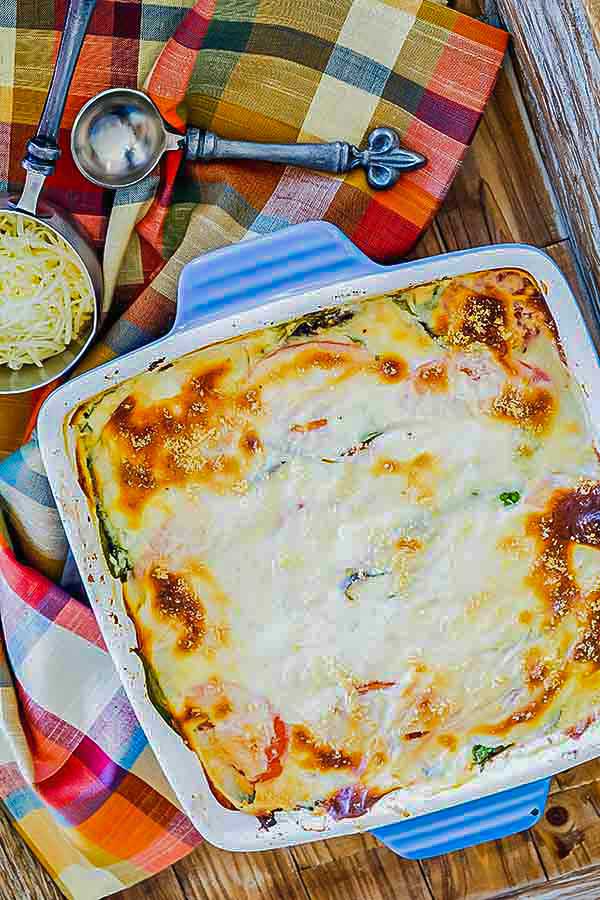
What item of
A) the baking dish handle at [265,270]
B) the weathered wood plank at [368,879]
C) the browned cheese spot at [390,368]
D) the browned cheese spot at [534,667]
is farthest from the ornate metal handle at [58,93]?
the weathered wood plank at [368,879]

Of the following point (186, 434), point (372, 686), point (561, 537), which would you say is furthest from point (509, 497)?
point (186, 434)

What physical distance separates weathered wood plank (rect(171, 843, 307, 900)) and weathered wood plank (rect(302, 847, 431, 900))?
3 cm

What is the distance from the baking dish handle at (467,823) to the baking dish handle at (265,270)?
2.38 ft

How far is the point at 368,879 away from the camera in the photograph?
165 cm

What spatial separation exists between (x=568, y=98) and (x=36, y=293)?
2.45ft

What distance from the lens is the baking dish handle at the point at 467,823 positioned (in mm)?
1433

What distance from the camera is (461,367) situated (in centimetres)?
134

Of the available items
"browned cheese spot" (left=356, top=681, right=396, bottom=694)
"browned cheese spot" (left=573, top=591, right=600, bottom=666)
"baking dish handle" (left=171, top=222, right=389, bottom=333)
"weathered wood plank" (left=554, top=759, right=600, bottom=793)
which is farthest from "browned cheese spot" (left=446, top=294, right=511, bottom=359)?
"weathered wood plank" (left=554, top=759, right=600, bottom=793)

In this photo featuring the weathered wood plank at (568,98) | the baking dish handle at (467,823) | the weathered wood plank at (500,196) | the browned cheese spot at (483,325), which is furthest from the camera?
the weathered wood plank at (500,196)

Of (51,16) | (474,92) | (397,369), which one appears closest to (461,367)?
(397,369)

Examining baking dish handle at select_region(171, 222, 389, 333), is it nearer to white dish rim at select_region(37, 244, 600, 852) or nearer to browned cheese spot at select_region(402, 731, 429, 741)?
white dish rim at select_region(37, 244, 600, 852)

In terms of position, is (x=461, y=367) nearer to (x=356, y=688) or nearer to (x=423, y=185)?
(x=423, y=185)

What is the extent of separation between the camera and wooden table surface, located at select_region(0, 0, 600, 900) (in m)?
1.54

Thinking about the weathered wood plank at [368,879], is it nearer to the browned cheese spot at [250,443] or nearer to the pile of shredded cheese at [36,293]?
the browned cheese spot at [250,443]
